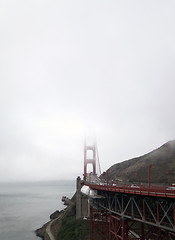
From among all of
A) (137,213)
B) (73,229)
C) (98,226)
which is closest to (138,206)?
(137,213)

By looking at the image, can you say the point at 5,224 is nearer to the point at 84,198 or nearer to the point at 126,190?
the point at 84,198

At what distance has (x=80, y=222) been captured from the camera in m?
47.0

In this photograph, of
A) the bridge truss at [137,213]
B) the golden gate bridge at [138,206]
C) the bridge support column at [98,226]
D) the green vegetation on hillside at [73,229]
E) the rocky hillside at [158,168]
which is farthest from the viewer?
the rocky hillside at [158,168]

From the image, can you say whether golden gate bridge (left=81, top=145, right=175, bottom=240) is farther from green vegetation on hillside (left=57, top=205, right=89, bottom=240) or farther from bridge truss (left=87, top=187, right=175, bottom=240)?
green vegetation on hillside (left=57, top=205, right=89, bottom=240)

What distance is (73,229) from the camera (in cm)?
4462

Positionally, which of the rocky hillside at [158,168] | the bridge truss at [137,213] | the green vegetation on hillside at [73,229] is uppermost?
the rocky hillside at [158,168]

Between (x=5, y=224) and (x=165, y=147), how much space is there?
261 feet

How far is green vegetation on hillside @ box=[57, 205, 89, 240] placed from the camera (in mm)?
41438

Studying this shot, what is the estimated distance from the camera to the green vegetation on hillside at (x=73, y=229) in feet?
136

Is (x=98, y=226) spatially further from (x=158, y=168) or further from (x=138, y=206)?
(x=158, y=168)

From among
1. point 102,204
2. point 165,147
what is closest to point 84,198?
point 102,204

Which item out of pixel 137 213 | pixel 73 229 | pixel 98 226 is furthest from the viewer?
pixel 73 229

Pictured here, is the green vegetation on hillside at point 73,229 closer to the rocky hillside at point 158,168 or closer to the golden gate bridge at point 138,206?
the golden gate bridge at point 138,206

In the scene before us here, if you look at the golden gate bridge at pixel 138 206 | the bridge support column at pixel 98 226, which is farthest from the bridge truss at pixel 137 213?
the bridge support column at pixel 98 226
